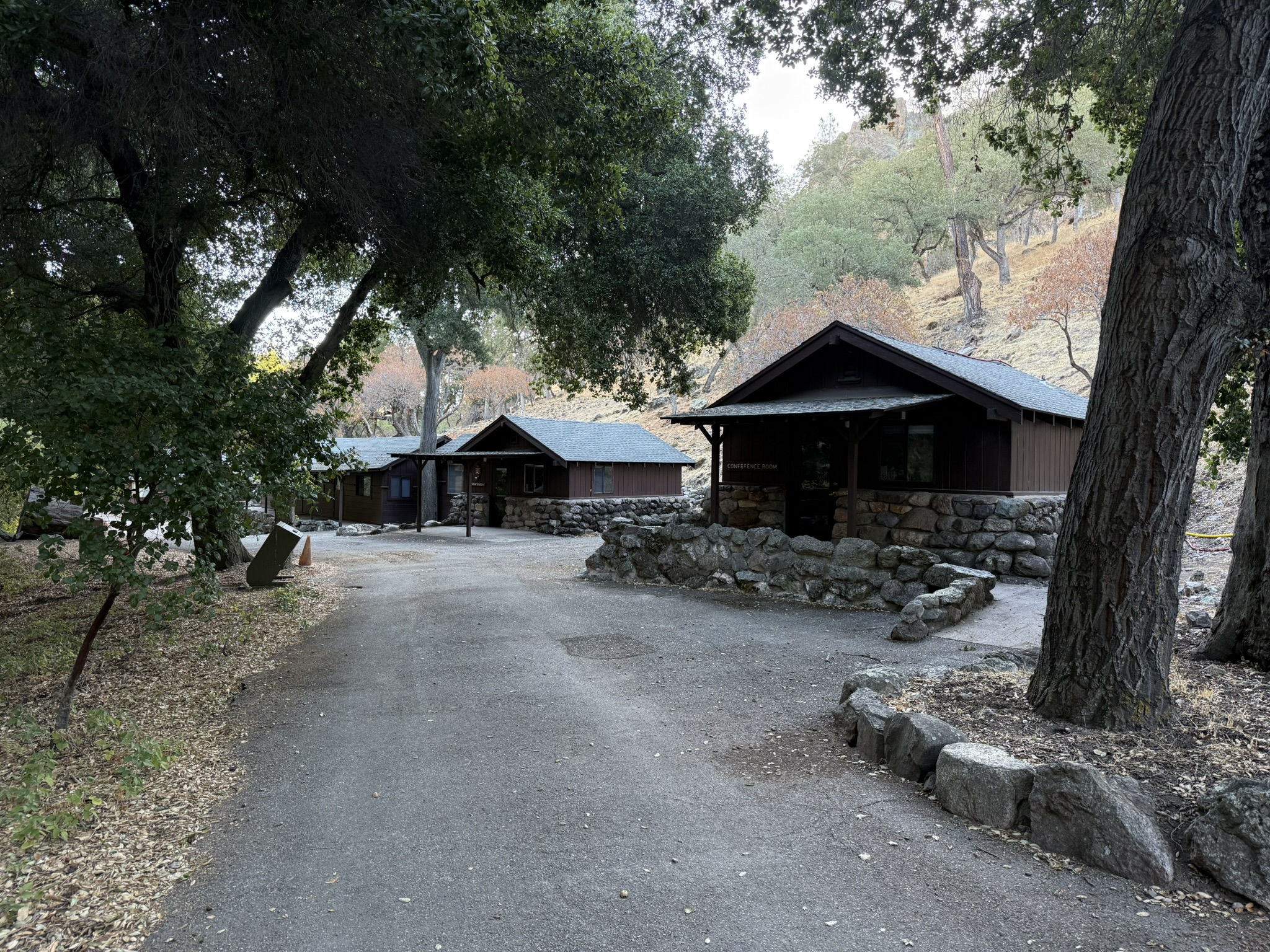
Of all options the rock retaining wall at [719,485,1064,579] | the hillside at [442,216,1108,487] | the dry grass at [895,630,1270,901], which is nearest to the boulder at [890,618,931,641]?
the dry grass at [895,630,1270,901]

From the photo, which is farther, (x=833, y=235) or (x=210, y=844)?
(x=833, y=235)

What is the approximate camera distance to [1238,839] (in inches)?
132

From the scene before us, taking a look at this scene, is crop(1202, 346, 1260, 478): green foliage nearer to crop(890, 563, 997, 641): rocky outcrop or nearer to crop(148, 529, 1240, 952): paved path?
crop(890, 563, 997, 641): rocky outcrop

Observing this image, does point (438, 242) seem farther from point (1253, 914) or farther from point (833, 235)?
point (833, 235)

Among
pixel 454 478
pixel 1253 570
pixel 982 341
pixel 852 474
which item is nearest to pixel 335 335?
pixel 852 474

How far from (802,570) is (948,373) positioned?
4.31 meters

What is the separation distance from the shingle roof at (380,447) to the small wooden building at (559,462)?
2.73 m

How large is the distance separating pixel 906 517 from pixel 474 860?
11755mm

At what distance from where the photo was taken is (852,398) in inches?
569

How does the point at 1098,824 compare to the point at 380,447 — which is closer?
the point at 1098,824

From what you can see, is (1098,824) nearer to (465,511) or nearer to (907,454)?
(907,454)

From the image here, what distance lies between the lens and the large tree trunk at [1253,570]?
6.44 meters

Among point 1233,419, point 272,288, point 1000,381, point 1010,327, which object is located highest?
point 1010,327

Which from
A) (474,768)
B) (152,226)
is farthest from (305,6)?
(474,768)
